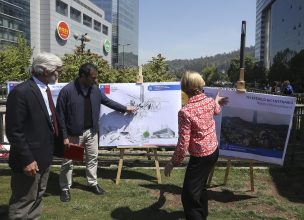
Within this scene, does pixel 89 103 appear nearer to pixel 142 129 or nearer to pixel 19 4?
pixel 142 129

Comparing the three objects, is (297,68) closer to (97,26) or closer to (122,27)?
(97,26)

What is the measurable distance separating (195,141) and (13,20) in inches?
2972

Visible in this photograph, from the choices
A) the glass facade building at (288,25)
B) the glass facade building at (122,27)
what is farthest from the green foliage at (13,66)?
the glass facade building at (122,27)

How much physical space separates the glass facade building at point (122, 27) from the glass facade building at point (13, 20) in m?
57.8

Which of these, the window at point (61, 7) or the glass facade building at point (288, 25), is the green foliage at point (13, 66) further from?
the glass facade building at point (288, 25)

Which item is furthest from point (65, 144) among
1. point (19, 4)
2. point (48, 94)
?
point (19, 4)

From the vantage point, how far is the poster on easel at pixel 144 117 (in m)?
7.70

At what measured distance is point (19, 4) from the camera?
76.5 meters

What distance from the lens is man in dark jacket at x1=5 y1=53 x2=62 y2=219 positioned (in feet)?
13.9

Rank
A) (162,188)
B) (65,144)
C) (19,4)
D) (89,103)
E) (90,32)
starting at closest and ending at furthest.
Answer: (65,144), (89,103), (162,188), (19,4), (90,32)

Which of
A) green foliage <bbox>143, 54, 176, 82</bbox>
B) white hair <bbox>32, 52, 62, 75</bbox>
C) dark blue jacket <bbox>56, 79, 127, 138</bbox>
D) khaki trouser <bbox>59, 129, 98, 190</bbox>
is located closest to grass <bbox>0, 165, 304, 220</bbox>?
khaki trouser <bbox>59, 129, 98, 190</bbox>

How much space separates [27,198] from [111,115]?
3437 mm

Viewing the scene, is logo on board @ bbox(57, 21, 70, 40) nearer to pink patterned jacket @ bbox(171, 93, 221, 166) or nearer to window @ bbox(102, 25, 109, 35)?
window @ bbox(102, 25, 109, 35)

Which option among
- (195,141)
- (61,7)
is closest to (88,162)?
(195,141)
